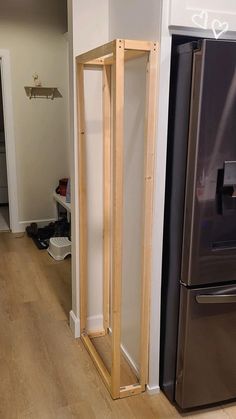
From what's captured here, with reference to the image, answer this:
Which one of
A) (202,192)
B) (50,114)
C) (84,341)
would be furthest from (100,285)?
(50,114)

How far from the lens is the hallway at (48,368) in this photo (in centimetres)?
189

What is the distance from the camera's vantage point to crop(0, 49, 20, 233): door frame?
421 centimetres

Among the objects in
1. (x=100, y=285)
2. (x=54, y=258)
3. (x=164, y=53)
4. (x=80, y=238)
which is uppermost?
(x=164, y=53)

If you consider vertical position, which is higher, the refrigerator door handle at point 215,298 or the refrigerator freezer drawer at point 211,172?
the refrigerator freezer drawer at point 211,172

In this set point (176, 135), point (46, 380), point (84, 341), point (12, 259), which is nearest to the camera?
point (176, 135)

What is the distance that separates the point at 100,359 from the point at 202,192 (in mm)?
1241

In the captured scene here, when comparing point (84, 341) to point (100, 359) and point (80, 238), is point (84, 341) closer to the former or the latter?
point (100, 359)

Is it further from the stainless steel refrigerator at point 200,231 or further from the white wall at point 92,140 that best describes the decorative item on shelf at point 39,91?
the stainless steel refrigerator at point 200,231

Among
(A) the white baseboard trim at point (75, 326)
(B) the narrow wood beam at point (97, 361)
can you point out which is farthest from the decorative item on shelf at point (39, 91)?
(B) the narrow wood beam at point (97, 361)

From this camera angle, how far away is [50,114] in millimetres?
4516

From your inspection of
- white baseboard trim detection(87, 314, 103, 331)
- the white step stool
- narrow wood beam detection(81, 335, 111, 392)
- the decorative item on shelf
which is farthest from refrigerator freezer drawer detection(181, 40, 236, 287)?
the decorative item on shelf

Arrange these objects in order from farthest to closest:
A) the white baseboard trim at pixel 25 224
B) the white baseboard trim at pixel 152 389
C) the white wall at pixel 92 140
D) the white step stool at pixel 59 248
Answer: the white baseboard trim at pixel 25 224, the white step stool at pixel 59 248, the white wall at pixel 92 140, the white baseboard trim at pixel 152 389

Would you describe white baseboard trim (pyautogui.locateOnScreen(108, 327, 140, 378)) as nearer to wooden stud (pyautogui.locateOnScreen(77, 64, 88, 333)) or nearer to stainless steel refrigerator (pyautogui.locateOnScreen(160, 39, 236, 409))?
stainless steel refrigerator (pyautogui.locateOnScreen(160, 39, 236, 409))

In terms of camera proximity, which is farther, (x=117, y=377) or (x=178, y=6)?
(x=117, y=377)
